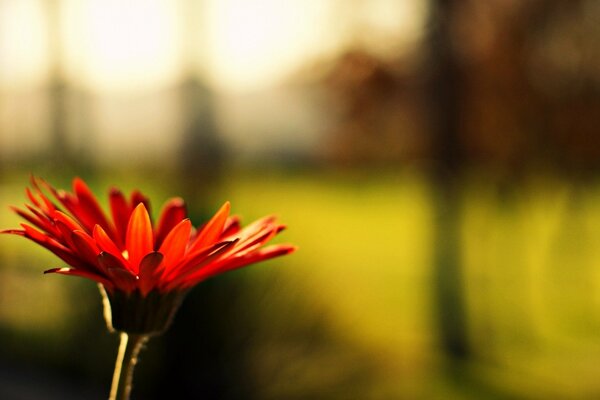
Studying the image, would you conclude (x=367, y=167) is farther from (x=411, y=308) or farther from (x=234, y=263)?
(x=234, y=263)

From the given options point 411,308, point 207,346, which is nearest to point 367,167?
point 411,308

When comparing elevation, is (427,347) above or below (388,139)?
below

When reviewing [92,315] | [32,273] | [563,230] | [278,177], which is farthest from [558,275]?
[278,177]

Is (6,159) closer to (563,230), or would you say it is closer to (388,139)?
(388,139)

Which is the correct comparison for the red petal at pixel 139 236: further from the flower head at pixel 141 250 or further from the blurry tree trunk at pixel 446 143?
the blurry tree trunk at pixel 446 143

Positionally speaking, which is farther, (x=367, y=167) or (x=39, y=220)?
(x=367, y=167)

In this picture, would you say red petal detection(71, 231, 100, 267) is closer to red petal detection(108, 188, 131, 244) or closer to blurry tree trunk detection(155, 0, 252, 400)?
red petal detection(108, 188, 131, 244)
